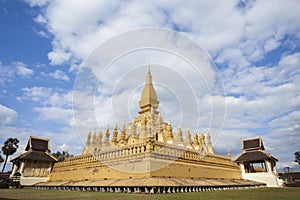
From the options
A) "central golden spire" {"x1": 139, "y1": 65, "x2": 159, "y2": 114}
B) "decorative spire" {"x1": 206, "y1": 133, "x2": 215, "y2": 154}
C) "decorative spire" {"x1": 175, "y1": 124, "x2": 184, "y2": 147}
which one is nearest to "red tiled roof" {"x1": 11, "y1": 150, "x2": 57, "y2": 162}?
"central golden spire" {"x1": 139, "y1": 65, "x2": 159, "y2": 114}

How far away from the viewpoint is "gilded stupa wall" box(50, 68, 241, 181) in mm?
16969

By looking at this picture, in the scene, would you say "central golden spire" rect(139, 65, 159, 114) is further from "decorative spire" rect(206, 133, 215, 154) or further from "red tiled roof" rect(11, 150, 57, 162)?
"red tiled roof" rect(11, 150, 57, 162)

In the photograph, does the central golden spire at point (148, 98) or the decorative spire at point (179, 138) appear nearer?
the decorative spire at point (179, 138)

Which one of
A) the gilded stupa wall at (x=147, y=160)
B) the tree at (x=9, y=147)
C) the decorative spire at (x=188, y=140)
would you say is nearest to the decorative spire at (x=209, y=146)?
the gilded stupa wall at (x=147, y=160)

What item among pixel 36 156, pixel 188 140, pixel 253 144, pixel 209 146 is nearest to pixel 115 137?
pixel 188 140

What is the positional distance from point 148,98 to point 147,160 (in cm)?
1999

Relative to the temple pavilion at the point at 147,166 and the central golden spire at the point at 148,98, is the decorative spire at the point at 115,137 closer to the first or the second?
the temple pavilion at the point at 147,166

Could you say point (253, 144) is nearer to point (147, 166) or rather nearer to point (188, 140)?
point (188, 140)

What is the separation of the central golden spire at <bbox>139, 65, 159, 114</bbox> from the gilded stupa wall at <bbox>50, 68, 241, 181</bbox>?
6.6 inches

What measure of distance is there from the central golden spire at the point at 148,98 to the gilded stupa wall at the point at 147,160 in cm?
17

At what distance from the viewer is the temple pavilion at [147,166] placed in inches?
616

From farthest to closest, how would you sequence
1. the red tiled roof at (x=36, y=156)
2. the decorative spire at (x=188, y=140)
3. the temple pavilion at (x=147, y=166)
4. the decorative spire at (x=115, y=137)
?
the red tiled roof at (x=36, y=156), the decorative spire at (x=188, y=140), the decorative spire at (x=115, y=137), the temple pavilion at (x=147, y=166)

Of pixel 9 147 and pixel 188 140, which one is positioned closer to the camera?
pixel 188 140

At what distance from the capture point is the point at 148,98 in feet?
117
